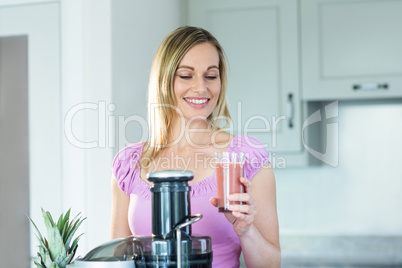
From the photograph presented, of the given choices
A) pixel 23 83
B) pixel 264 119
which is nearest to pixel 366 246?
pixel 264 119

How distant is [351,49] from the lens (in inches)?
134

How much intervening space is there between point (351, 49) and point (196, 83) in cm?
206

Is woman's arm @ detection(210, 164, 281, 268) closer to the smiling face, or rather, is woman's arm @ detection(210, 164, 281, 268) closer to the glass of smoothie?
the glass of smoothie

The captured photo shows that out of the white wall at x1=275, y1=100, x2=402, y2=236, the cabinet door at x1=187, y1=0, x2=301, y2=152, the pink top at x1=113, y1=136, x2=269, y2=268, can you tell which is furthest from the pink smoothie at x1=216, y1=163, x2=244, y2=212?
the white wall at x1=275, y1=100, x2=402, y2=236

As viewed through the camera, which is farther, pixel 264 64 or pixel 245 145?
pixel 264 64

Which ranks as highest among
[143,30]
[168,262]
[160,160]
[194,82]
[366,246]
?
[143,30]

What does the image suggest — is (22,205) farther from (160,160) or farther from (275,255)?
(275,255)

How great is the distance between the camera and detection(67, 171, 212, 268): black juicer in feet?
3.22

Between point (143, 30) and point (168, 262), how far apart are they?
6.46 ft

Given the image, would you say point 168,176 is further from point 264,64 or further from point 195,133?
point 264,64

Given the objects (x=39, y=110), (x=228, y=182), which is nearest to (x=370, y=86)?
(x=39, y=110)

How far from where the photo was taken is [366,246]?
12.0ft

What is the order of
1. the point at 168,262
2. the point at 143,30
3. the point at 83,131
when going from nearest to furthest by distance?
the point at 168,262
the point at 83,131
the point at 143,30

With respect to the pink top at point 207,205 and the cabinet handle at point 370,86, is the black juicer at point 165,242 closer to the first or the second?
the pink top at point 207,205
